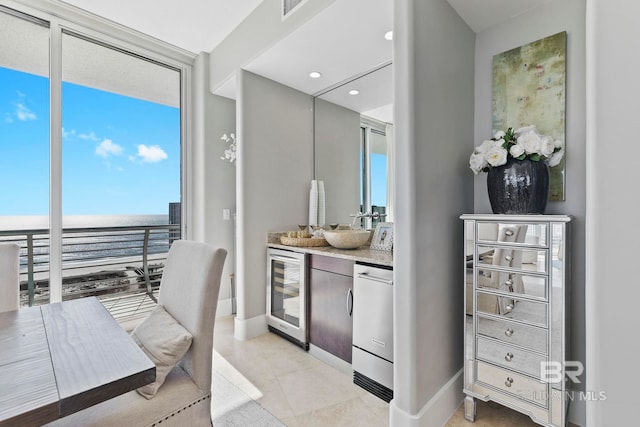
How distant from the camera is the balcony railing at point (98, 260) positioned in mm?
2648

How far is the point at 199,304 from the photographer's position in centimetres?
123

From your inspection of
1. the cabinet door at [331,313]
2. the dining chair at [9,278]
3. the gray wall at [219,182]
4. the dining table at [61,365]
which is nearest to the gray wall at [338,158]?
the cabinet door at [331,313]

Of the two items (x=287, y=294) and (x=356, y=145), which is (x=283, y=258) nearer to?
(x=287, y=294)

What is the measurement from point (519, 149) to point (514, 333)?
3.27ft

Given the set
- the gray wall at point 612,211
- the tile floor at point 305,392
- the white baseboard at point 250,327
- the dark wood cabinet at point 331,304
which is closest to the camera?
the gray wall at point 612,211

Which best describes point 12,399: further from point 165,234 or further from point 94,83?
point 94,83

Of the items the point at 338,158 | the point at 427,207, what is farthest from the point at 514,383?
the point at 338,158

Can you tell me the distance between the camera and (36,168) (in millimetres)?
2592

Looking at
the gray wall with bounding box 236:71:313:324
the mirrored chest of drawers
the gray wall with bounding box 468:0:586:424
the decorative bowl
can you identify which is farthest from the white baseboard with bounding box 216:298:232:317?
the gray wall with bounding box 468:0:586:424

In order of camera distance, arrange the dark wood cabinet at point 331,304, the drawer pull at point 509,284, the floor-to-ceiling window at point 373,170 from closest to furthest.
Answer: the drawer pull at point 509,284
the dark wood cabinet at point 331,304
the floor-to-ceiling window at point 373,170

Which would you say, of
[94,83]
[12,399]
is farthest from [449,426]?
[94,83]

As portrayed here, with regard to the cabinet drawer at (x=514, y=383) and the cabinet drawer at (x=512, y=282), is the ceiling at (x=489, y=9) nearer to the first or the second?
the cabinet drawer at (x=512, y=282)

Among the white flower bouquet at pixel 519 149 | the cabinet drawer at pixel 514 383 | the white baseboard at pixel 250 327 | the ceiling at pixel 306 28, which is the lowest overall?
the white baseboard at pixel 250 327

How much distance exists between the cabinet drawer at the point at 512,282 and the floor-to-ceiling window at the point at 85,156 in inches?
124
